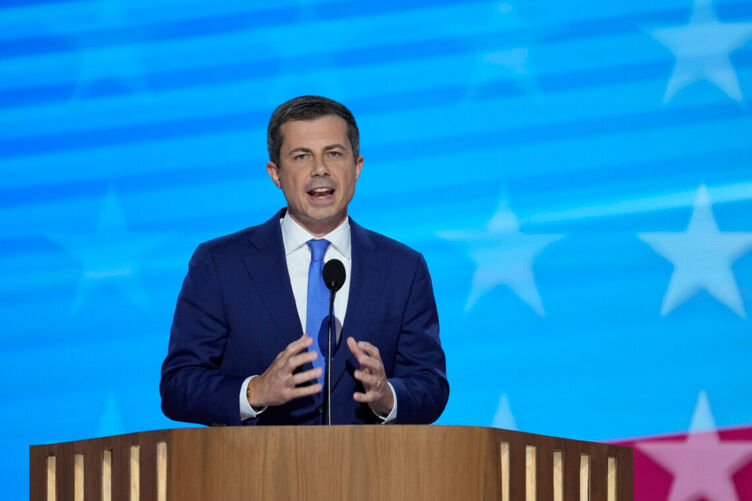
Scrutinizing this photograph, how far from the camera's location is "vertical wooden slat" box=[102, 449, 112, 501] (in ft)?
6.87

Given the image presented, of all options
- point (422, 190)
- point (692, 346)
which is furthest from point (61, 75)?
point (692, 346)

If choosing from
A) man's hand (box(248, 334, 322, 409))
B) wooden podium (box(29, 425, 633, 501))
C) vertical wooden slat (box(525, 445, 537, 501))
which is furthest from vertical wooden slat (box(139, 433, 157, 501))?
vertical wooden slat (box(525, 445, 537, 501))

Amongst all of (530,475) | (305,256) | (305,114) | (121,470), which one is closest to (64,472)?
(121,470)

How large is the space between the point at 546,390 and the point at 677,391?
405mm

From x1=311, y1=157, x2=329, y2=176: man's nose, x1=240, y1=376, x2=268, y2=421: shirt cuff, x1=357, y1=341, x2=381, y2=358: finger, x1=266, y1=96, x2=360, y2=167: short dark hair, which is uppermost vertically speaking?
x1=266, y1=96, x2=360, y2=167: short dark hair

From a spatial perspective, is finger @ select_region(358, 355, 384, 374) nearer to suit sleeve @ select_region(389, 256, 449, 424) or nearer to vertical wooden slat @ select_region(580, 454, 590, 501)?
suit sleeve @ select_region(389, 256, 449, 424)

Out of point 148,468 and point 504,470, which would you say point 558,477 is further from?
point 148,468

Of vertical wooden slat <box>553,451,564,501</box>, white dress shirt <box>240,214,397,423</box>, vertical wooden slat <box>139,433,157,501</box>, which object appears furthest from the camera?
white dress shirt <box>240,214,397,423</box>

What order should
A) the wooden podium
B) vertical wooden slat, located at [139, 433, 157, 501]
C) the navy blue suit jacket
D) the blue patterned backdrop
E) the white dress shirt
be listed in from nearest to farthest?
the wooden podium → vertical wooden slat, located at [139, 433, 157, 501] → the navy blue suit jacket → the white dress shirt → the blue patterned backdrop

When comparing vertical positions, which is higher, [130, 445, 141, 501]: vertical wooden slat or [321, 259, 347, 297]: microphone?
[321, 259, 347, 297]: microphone

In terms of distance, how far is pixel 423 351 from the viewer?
2629mm

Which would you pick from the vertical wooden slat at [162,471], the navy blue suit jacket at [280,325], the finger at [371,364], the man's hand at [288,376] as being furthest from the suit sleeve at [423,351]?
the vertical wooden slat at [162,471]

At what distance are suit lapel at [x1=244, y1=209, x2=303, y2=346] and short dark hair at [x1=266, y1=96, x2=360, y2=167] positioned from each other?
190 millimetres

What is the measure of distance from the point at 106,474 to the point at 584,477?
2.96 feet
